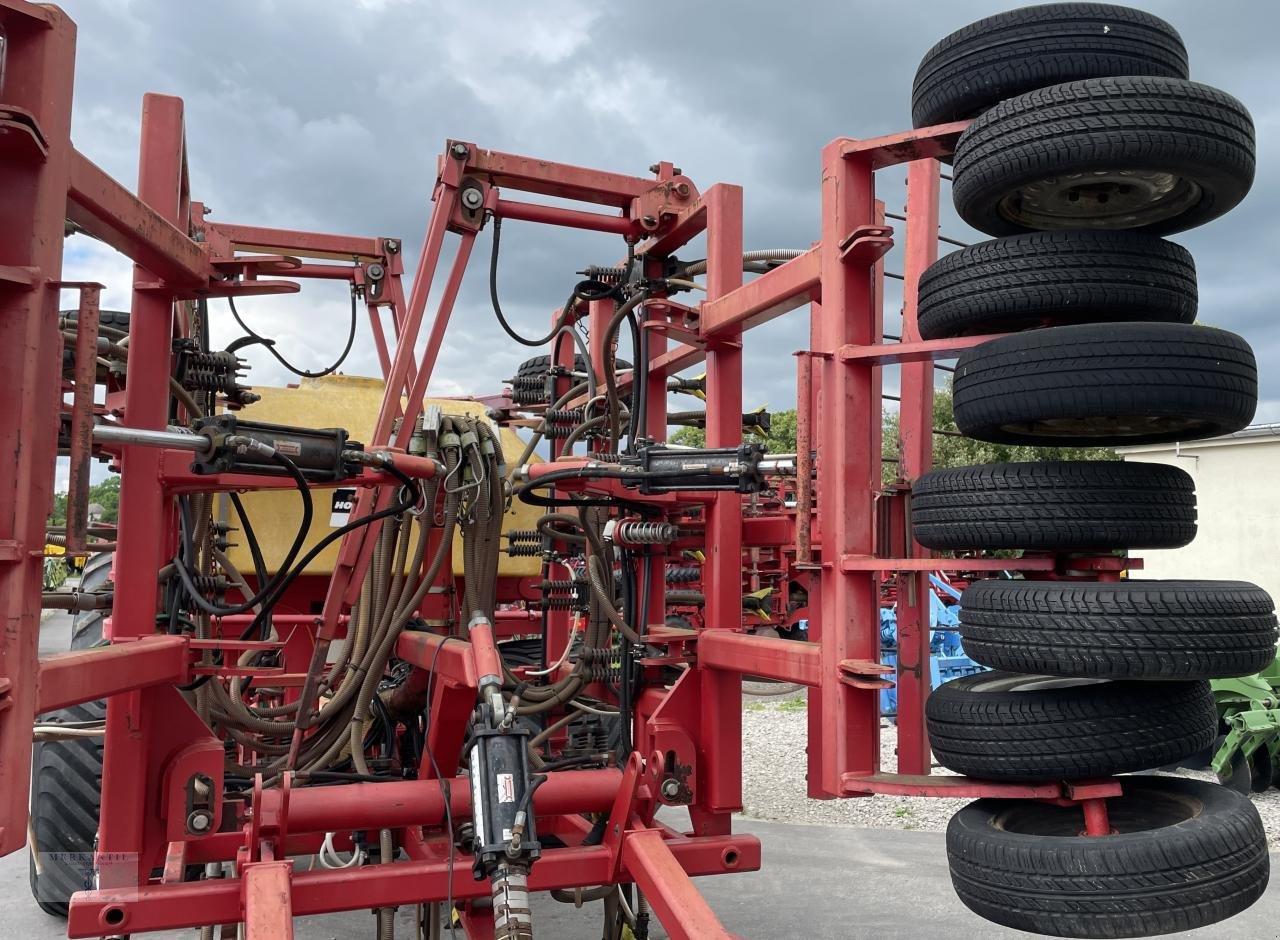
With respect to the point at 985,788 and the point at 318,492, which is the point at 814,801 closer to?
the point at 318,492

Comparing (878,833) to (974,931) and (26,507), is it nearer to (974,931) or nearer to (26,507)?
(974,931)

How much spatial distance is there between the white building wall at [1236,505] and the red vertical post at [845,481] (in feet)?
55.1

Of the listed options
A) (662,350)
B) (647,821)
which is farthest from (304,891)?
(662,350)

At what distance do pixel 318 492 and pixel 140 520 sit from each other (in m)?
2.40

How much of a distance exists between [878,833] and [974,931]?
2.19m

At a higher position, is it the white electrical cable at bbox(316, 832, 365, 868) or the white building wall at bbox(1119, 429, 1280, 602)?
the white building wall at bbox(1119, 429, 1280, 602)

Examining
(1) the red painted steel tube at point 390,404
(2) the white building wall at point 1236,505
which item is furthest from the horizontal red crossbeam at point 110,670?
(2) the white building wall at point 1236,505

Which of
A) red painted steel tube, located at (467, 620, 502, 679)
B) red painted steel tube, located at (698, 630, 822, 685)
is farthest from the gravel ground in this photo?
red painted steel tube, located at (467, 620, 502, 679)

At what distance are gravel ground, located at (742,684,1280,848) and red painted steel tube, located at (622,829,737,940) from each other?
3624mm

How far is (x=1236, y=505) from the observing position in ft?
62.9

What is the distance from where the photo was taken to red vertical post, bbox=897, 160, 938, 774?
11.7 feet

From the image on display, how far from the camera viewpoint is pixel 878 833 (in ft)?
24.4

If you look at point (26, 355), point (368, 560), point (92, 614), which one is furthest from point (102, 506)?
point (26, 355)

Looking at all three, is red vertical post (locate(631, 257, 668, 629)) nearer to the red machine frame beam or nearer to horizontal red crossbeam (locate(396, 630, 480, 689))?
horizontal red crossbeam (locate(396, 630, 480, 689))
